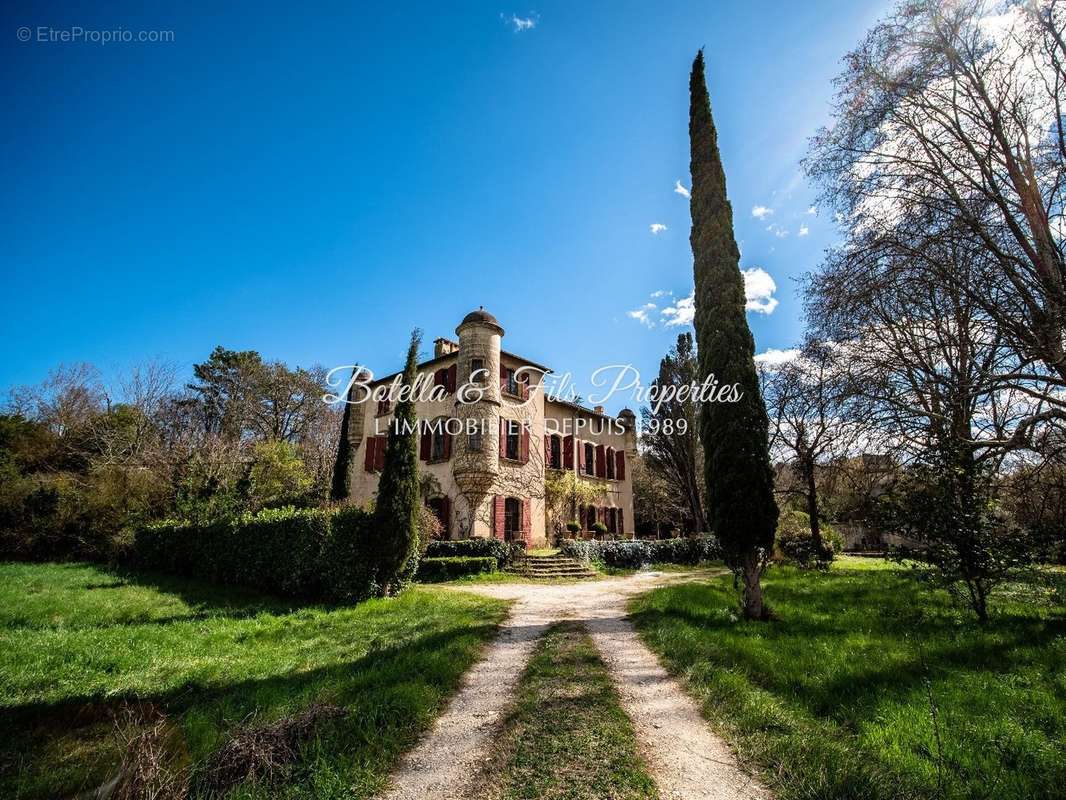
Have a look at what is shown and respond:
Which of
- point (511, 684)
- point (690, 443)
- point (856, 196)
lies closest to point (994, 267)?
point (856, 196)

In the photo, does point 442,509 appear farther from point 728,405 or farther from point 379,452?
point 728,405

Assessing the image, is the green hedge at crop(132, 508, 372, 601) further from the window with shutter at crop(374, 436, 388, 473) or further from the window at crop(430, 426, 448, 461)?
the window with shutter at crop(374, 436, 388, 473)

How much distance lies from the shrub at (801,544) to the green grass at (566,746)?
41.6ft

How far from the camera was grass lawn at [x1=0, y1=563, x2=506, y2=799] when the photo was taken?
306 cm

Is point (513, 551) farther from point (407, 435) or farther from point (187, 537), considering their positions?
point (187, 537)

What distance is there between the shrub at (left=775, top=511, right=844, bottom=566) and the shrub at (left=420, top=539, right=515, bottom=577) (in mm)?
8981

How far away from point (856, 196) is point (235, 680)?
11.6 m

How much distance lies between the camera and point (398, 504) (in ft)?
33.2

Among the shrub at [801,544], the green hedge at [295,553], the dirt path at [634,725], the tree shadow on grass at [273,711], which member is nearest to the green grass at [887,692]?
the dirt path at [634,725]

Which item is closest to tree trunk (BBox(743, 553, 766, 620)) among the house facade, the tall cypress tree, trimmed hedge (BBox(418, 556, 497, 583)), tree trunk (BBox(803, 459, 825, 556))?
the tall cypress tree

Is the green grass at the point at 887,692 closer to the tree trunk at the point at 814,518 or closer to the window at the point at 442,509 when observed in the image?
the tree trunk at the point at 814,518

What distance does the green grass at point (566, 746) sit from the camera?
285 centimetres

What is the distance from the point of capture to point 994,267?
6953 mm

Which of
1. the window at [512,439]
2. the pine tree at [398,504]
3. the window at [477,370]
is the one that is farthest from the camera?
the window at [512,439]
